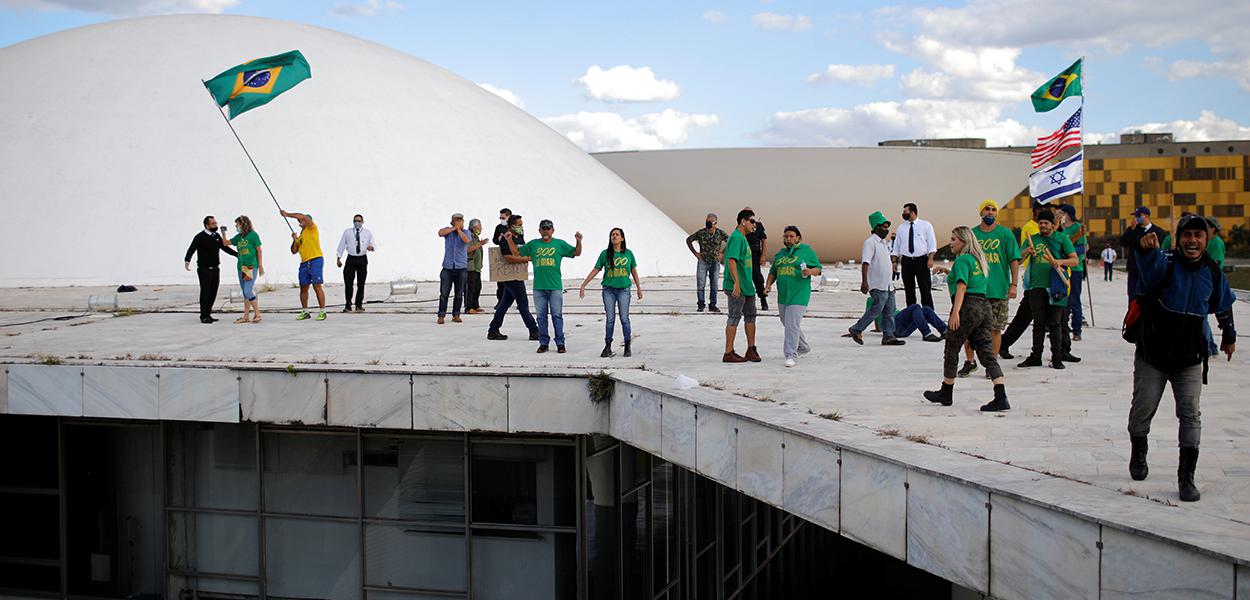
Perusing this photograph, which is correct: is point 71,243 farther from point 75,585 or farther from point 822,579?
point 822,579

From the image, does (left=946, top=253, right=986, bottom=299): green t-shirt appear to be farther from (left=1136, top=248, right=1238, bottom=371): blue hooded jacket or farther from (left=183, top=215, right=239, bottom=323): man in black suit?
(left=183, top=215, right=239, bottom=323): man in black suit

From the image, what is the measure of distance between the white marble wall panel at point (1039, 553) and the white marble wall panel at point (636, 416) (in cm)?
325

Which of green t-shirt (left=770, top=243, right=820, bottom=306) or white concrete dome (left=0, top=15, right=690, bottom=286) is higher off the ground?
white concrete dome (left=0, top=15, right=690, bottom=286)

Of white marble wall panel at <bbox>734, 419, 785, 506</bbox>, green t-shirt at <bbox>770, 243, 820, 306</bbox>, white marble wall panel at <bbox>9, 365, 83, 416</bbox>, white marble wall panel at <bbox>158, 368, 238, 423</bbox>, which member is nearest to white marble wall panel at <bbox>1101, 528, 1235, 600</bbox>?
white marble wall panel at <bbox>734, 419, 785, 506</bbox>

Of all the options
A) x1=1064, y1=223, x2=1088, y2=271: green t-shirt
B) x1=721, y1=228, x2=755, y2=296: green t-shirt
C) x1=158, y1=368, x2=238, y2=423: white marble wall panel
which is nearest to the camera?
x1=158, y1=368, x2=238, y2=423: white marble wall panel

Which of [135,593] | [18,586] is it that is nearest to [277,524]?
[135,593]

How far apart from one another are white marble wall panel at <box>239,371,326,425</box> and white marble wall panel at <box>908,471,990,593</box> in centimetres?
554

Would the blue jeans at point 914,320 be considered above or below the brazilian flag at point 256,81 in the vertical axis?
below

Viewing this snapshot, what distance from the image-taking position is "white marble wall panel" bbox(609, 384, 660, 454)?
7.59 metres

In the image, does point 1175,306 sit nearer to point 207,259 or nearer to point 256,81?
point 207,259

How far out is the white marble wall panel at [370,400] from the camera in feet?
28.7

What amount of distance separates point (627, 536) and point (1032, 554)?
578 cm

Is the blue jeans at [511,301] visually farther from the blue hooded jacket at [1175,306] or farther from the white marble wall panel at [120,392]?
the blue hooded jacket at [1175,306]

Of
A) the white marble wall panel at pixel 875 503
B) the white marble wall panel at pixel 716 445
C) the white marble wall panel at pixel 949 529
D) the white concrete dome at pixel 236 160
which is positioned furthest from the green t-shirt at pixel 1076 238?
the white concrete dome at pixel 236 160
